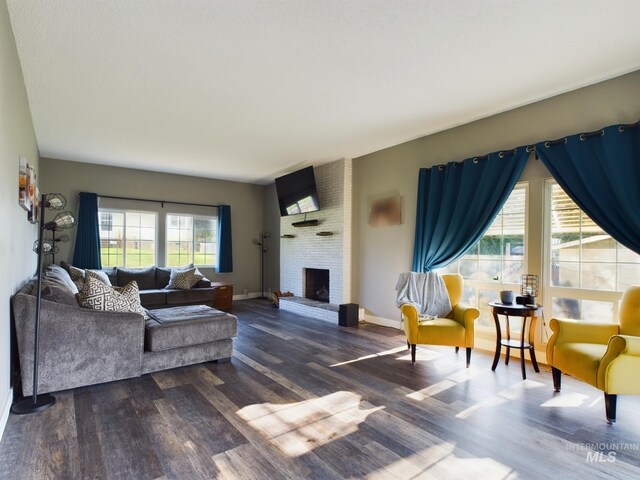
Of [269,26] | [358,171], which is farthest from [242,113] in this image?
[358,171]

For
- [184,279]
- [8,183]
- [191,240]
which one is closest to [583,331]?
[8,183]

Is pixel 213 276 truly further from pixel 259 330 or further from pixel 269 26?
pixel 269 26

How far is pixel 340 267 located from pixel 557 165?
3.40 m

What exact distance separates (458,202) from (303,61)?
2524 mm

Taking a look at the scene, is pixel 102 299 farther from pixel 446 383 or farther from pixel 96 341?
pixel 446 383

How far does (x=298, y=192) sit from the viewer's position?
21.3ft

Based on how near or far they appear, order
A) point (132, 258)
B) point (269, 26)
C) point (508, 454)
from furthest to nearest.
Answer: point (132, 258)
point (269, 26)
point (508, 454)


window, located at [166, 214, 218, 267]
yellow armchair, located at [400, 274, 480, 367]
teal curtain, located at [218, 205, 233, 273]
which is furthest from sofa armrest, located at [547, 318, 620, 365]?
window, located at [166, 214, 218, 267]

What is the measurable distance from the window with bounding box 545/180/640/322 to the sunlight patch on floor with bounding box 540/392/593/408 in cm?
89

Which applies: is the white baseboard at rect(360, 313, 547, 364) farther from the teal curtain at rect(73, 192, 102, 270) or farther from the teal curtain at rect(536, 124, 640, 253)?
the teal curtain at rect(73, 192, 102, 270)

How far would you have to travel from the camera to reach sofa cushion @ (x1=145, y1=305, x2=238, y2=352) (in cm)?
319

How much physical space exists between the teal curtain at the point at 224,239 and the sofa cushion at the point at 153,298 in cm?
174

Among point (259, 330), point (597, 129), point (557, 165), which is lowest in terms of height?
point (259, 330)

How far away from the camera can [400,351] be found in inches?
159
